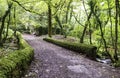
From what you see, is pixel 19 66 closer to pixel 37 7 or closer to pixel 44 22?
pixel 37 7

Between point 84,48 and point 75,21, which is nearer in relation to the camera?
point 84,48

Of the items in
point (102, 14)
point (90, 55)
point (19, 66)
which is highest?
point (102, 14)

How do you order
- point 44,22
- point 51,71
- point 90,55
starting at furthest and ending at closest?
point 44,22, point 90,55, point 51,71

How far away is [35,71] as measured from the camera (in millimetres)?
7492

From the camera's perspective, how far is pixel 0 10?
19.3 m

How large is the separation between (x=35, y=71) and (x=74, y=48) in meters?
7.36

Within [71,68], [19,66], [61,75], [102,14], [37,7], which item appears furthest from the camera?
[37,7]

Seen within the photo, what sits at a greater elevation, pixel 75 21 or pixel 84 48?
pixel 75 21

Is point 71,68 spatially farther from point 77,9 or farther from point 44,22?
point 44,22

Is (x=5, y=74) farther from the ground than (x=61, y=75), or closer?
farther from the ground

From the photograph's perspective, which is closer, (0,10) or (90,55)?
(90,55)

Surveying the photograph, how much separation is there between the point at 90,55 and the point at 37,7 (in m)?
15.1

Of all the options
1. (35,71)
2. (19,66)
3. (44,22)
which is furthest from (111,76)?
(44,22)

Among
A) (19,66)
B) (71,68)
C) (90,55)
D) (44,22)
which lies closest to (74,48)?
(90,55)
